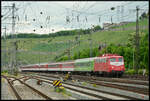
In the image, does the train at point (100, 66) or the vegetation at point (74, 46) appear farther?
the vegetation at point (74, 46)

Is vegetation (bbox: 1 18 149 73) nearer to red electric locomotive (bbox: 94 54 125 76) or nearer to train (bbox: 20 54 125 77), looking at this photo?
train (bbox: 20 54 125 77)

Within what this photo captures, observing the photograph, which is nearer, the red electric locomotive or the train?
the red electric locomotive

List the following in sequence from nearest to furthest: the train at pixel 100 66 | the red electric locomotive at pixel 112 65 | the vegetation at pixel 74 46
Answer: the red electric locomotive at pixel 112 65
the train at pixel 100 66
the vegetation at pixel 74 46

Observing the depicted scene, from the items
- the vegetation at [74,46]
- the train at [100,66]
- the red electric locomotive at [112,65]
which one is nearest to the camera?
the red electric locomotive at [112,65]

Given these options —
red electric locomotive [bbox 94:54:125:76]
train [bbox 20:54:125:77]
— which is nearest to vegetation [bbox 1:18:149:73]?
train [bbox 20:54:125:77]

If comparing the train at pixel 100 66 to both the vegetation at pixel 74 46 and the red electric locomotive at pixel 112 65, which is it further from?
the vegetation at pixel 74 46

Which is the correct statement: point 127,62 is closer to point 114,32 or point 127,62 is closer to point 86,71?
point 86,71

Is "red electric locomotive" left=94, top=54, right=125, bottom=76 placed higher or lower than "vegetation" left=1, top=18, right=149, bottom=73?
lower

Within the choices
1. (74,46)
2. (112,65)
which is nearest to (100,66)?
(112,65)

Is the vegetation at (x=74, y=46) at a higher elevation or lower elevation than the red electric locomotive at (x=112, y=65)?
higher

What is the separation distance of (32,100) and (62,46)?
6943 cm

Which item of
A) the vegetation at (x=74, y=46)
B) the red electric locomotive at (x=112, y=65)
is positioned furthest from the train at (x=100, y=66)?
the vegetation at (x=74, y=46)

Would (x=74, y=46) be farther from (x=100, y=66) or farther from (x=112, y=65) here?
(x=112, y=65)

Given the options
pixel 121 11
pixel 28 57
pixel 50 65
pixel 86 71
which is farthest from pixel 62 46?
pixel 121 11
